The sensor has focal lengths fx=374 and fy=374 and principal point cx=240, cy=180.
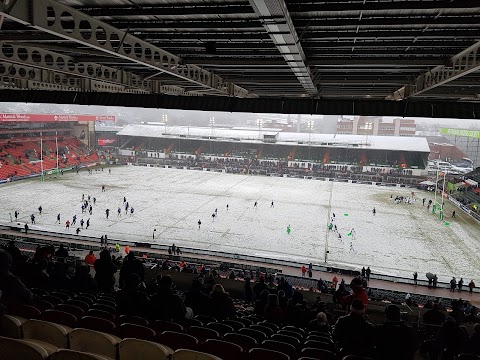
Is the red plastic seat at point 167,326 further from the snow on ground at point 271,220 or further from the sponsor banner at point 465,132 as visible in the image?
the sponsor banner at point 465,132

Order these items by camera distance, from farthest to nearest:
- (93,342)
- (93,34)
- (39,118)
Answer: (39,118) → (93,34) → (93,342)

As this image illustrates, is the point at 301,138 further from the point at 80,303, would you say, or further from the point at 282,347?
the point at 282,347

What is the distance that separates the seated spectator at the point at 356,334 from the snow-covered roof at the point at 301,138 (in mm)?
63884

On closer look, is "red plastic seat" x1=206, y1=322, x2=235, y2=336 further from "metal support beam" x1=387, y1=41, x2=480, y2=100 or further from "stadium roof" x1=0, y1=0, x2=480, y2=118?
"metal support beam" x1=387, y1=41, x2=480, y2=100

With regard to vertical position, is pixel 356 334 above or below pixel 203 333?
above

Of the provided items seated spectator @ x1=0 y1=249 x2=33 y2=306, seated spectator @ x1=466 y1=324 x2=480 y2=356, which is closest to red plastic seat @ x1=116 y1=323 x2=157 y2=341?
seated spectator @ x1=0 y1=249 x2=33 y2=306

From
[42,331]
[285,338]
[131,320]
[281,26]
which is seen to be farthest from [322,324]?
[281,26]

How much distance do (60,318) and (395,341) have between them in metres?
4.25

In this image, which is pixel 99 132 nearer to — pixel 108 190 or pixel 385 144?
pixel 108 190

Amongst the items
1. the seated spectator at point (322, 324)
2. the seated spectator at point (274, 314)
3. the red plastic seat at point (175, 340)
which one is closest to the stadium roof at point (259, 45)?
the red plastic seat at point (175, 340)

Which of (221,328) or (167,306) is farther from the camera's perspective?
(167,306)

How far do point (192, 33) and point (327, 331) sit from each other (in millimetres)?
7567

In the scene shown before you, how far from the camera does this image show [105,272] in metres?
8.50

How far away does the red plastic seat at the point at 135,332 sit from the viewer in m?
4.52
